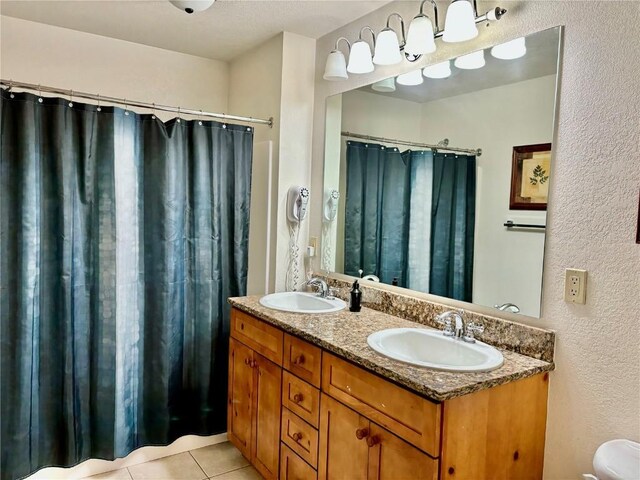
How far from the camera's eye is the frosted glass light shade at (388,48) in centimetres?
209

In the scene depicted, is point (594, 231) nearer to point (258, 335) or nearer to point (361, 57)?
point (361, 57)

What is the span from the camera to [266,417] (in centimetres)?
219

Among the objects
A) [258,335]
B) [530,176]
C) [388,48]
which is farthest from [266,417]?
[388,48]

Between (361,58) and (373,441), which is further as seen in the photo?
(361,58)

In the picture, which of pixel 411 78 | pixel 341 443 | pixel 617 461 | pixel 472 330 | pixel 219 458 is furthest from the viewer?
pixel 219 458

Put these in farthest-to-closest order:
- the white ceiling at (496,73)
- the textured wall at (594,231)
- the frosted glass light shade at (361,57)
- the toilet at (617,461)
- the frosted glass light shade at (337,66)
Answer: the frosted glass light shade at (337,66) → the frosted glass light shade at (361,57) → the white ceiling at (496,73) → the textured wall at (594,231) → the toilet at (617,461)

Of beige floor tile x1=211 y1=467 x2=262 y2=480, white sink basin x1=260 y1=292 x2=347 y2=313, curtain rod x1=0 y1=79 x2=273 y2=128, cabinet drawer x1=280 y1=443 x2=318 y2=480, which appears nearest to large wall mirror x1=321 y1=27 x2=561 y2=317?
white sink basin x1=260 y1=292 x2=347 y2=313

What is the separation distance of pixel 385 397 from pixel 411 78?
1.44 metres

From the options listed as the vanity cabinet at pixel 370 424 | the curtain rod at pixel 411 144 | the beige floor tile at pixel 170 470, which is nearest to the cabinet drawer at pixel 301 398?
the vanity cabinet at pixel 370 424

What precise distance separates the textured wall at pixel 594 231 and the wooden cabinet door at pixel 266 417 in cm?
110

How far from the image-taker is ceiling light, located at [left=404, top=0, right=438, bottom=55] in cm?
188

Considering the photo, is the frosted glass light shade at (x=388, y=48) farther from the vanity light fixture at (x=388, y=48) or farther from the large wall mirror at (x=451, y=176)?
the large wall mirror at (x=451, y=176)

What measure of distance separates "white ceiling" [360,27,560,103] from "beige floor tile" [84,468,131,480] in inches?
92.4

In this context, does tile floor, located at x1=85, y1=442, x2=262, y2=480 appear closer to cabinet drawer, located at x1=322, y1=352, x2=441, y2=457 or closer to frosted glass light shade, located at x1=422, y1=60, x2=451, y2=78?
cabinet drawer, located at x1=322, y1=352, x2=441, y2=457
